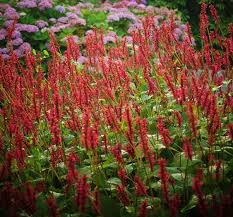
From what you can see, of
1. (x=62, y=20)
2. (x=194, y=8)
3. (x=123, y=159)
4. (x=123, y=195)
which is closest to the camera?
(x=123, y=195)

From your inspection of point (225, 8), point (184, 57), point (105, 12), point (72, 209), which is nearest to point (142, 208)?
point (72, 209)

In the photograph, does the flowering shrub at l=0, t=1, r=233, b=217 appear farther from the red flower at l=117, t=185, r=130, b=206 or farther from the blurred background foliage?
the blurred background foliage

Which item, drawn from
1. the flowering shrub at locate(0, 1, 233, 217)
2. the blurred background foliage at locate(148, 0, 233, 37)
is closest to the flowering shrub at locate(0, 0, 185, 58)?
the blurred background foliage at locate(148, 0, 233, 37)

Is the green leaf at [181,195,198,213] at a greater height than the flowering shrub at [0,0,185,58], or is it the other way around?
the flowering shrub at [0,0,185,58]

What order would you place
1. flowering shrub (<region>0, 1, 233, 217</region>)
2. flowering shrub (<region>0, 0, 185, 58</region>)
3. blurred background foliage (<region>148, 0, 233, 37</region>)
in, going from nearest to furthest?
flowering shrub (<region>0, 1, 233, 217</region>) < flowering shrub (<region>0, 0, 185, 58</region>) < blurred background foliage (<region>148, 0, 233, 37</region>)

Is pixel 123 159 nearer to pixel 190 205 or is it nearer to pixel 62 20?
pixel 190 205

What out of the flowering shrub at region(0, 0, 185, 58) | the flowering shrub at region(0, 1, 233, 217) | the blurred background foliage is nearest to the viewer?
the flowering shrub at region(0, 1, 233, 217)

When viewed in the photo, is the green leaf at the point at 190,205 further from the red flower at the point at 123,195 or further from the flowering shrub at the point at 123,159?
the red flower at the point at 123,195

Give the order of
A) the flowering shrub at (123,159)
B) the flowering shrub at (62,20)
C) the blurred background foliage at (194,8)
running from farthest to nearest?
the blurred background foliage at (194,8), the flowering shrub at (62,20), the flowering shrub at (123,159)

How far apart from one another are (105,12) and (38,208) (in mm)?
7228

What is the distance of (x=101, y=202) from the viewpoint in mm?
2406

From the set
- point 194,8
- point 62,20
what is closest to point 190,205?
point 62,20

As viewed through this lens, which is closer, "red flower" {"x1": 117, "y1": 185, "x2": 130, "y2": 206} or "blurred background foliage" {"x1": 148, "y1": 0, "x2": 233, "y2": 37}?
"red flower" {"x1": 117, "y1": 185, "x2": 130, "y2": 206}

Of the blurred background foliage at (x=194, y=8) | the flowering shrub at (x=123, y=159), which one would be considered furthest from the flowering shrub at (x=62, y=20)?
the flowering shrub at (x=123, y=159)
